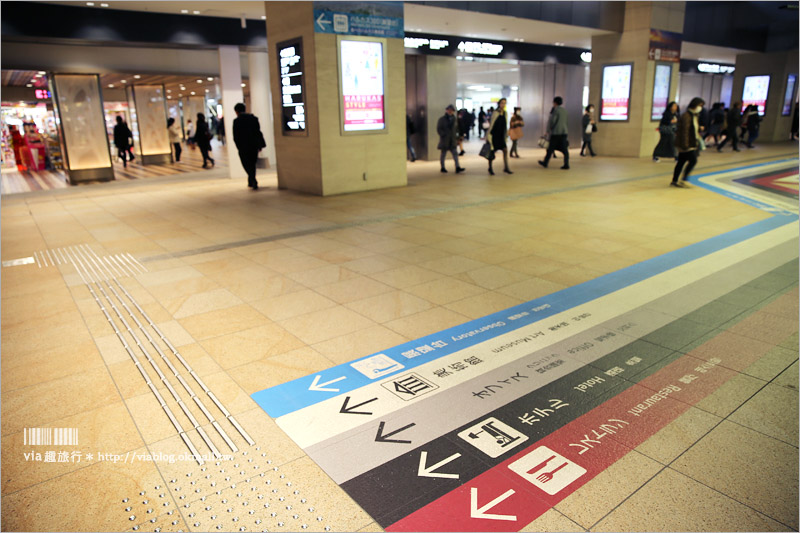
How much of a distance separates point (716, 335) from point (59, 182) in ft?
53.0

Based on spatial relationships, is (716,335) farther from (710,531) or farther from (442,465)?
(442,465)

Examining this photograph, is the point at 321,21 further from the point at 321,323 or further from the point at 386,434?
the point at 386,434

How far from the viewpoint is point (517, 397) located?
296cm

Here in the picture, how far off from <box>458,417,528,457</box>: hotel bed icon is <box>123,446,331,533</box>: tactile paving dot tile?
81 centimetres

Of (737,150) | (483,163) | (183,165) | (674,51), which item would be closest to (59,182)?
(183,165)

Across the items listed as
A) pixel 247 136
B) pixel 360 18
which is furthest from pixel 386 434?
pixel 247 136

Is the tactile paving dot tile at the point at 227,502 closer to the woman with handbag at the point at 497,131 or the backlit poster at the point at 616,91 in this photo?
the woman with handbag at the point at 497,131

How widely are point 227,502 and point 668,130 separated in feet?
46.9

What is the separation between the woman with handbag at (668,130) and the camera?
13.3 metres

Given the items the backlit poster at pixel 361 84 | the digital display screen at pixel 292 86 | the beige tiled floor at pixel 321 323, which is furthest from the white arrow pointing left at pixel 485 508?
the digital display screen at pixel 292 86

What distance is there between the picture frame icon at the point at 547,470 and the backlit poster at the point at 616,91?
16.0 meters

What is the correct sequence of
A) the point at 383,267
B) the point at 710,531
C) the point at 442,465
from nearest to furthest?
the point at 710,531, the point at 442,465, the point at 383,267

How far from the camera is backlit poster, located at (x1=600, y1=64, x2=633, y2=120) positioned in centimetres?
1612

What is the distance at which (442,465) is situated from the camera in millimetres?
2393
